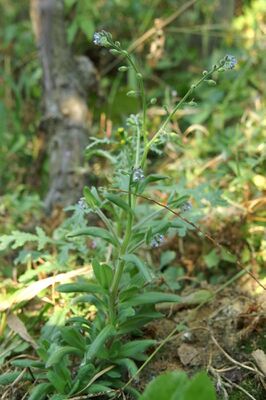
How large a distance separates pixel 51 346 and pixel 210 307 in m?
0.61

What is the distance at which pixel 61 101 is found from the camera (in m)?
2.99

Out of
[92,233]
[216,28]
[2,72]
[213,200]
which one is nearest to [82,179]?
[213,200]

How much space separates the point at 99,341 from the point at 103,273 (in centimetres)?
19

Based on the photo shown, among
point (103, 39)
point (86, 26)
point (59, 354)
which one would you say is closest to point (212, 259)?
point (59, 354)

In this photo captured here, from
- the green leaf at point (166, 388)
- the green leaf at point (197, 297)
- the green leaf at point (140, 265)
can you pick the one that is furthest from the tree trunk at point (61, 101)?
the green leaf at point (166, 388)

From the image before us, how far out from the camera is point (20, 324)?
1860 mm

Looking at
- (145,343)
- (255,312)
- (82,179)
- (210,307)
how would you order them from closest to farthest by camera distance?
(145,343) → (255,312) → (210,307) → (82,179)

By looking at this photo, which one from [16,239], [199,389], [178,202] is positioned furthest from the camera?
[16,239]

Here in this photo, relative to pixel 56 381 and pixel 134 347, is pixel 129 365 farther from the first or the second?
pixel 56 381

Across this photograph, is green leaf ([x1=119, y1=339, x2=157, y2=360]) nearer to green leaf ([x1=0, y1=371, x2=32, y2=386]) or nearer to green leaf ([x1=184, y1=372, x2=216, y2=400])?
green leaf ([x1=0, y1=371, x2=32, y2=386])

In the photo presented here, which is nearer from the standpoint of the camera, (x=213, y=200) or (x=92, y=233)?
(x=92, y=233)

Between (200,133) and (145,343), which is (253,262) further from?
(200,133)

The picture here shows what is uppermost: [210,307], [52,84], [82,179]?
[52,84]

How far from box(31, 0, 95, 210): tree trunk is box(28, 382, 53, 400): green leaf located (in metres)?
1.18
